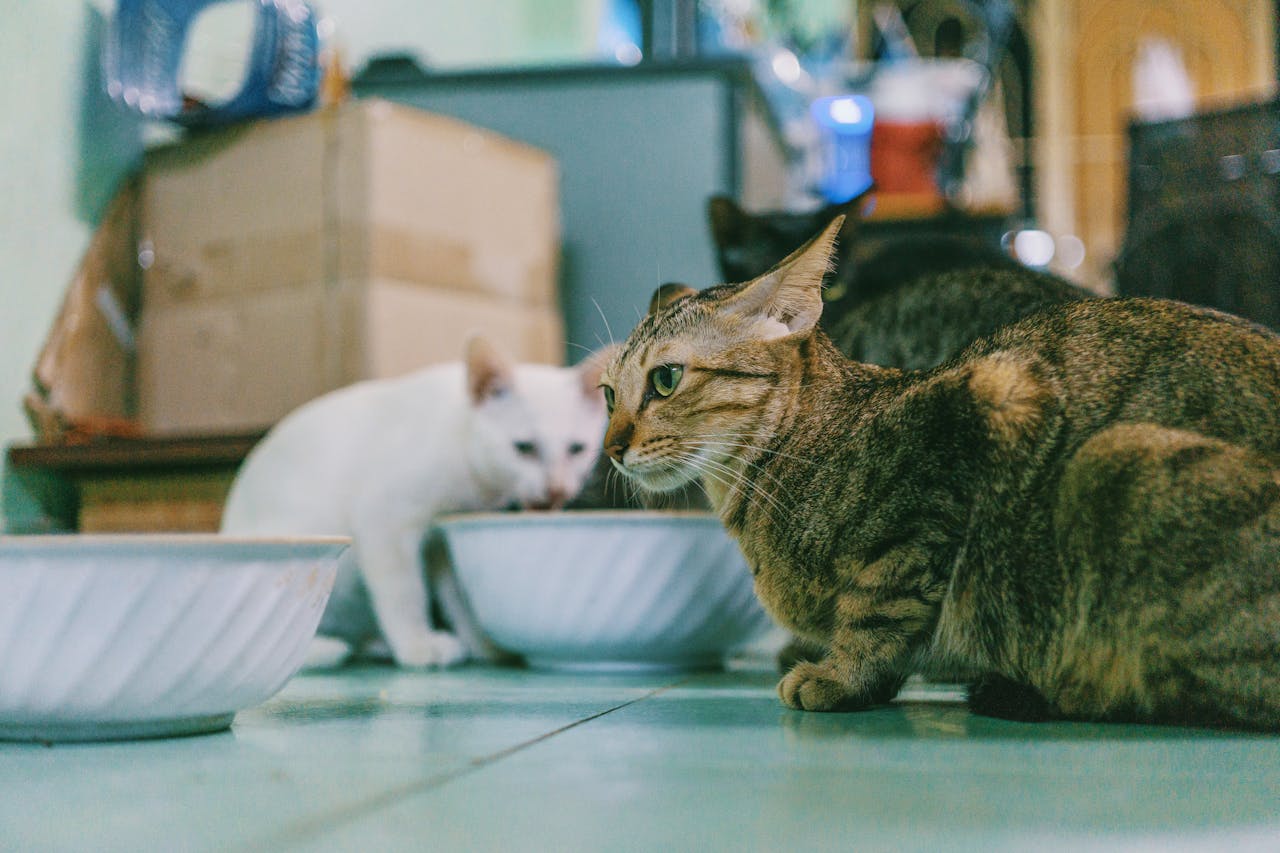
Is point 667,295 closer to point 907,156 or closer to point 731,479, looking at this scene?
point 731,479

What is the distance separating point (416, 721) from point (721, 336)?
1.43 feet

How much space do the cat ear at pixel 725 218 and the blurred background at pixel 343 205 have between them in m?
0.35

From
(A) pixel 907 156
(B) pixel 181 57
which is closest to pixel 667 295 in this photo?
(B) pixel 181 57

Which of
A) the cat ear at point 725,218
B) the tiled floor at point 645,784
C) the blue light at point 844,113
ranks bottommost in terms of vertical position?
the tiled floor at point 645,784

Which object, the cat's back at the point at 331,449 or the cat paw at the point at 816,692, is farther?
the cat's back at the point at 331,449

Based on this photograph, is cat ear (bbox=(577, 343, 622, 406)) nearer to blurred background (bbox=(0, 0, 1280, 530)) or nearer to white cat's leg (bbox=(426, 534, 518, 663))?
blurred background (bbox=(0, 0, 1280, 530))

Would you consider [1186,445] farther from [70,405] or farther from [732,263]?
[70,405]

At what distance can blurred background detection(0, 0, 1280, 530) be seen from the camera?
1957 millimetres

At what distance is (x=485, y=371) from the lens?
1.71m

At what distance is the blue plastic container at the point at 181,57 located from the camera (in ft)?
6.57

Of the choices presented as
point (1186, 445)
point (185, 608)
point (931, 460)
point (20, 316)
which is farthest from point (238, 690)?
point (20, 316)

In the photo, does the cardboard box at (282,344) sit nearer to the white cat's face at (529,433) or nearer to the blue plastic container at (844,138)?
the white cat's face at (529,433)

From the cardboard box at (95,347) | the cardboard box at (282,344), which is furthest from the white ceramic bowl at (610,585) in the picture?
the cardboard box at (95,347)

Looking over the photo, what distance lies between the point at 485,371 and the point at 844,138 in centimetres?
235
